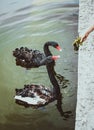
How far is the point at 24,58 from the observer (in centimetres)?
196

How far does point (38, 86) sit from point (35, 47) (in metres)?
0.23

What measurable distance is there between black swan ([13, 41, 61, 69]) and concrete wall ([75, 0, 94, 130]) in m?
0.21

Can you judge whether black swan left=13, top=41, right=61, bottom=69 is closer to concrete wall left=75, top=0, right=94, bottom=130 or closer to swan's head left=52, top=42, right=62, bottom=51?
swan's head left=52, top=42, right=62, bottom=51

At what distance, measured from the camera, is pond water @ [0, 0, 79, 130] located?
1901 mm

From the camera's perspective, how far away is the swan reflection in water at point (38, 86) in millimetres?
1926

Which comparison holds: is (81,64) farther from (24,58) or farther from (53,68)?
(24,58)

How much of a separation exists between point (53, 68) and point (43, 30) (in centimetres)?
23

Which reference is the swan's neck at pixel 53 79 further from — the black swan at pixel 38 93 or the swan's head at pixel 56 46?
the swan's head at pixel 56 46

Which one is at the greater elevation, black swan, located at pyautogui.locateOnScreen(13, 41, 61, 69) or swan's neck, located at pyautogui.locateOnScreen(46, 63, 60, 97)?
black swan, located at pyautogui.locateOnScreen(13, 41, 61, 69)

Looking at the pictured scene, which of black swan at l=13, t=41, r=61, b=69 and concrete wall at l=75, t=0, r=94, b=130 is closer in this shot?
concrete wall at l=75, t=0, r=94, b=130

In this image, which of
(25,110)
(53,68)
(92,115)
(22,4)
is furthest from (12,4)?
(92,115)

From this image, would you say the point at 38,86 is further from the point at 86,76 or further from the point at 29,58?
the point at 86,76

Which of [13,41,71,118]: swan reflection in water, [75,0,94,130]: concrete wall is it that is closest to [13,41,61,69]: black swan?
[13,41,71,118]: swan reflection in water

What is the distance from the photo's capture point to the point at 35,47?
1.95m
